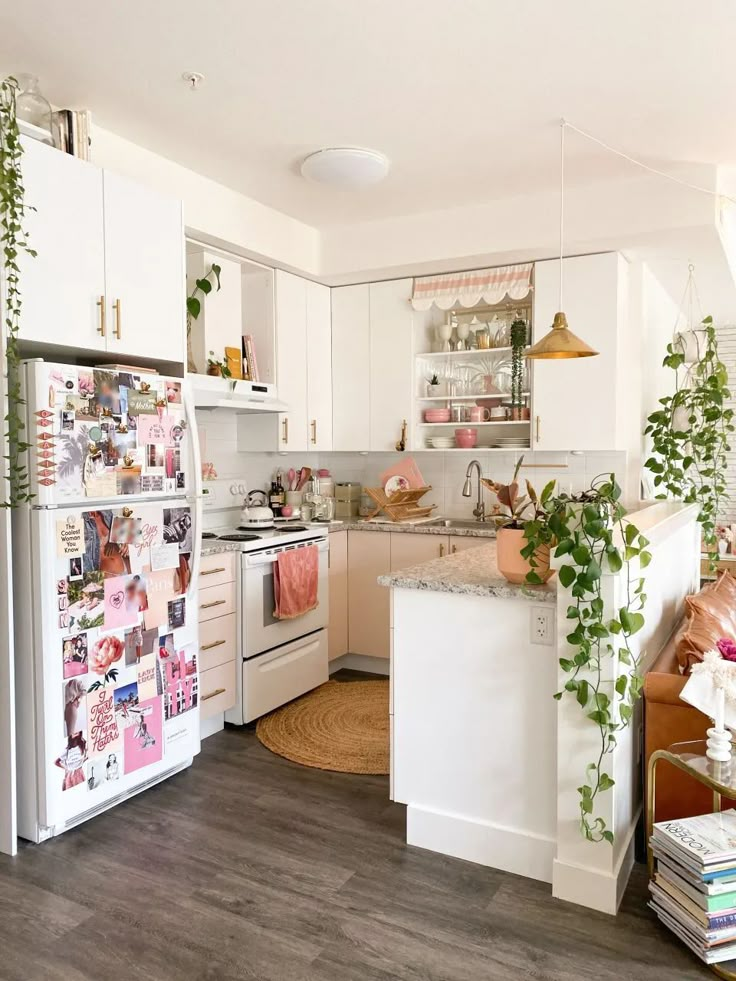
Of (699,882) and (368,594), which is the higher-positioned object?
(368,594)

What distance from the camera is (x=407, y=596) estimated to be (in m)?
2.63

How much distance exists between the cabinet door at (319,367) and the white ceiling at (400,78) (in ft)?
3.74

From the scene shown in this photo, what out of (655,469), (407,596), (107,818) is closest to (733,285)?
(655,469)

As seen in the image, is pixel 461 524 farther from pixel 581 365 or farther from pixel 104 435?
pixel 104 435

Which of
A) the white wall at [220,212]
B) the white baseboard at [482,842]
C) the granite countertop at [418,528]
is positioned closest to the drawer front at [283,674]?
the granite countertop at [418,528]

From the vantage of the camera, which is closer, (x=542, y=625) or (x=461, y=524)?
(x=542, y=625)

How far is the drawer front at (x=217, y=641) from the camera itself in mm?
3494

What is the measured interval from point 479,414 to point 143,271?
232cm

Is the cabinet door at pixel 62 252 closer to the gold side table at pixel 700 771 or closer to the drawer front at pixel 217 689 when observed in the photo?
the drawer front at pixel 217 689

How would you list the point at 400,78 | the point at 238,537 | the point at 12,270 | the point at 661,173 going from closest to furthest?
the point at 12,270
the point at 400,78
the point at 661,173
the point at 238,537

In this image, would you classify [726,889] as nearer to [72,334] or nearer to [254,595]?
[254,595]

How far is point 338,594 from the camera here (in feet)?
15.0

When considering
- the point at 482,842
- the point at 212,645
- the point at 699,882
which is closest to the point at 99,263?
the point at 212,645

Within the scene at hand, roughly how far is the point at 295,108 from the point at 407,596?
201cm
